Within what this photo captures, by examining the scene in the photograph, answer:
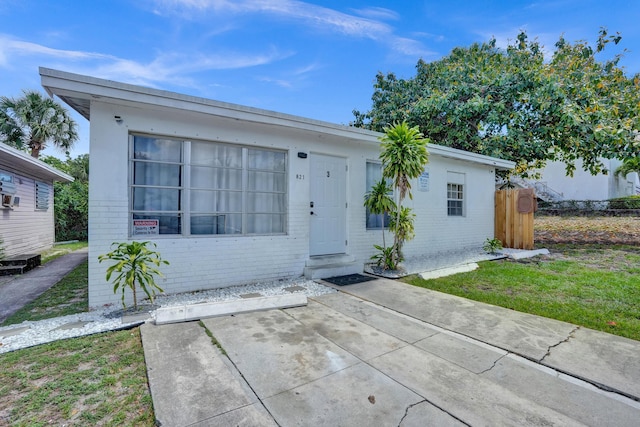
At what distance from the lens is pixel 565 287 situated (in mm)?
5062

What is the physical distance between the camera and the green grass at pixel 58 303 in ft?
12.6

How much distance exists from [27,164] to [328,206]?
8.18m

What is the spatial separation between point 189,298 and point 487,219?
8936mm

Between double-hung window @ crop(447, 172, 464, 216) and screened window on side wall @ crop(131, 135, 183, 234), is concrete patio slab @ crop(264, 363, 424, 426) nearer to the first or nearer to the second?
screened window on side wall @ crop(131, 135, 183, 234)

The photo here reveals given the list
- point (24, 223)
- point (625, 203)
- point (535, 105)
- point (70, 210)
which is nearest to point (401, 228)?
point (535, 105)

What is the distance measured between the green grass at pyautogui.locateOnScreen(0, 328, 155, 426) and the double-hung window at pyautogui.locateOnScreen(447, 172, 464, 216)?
26.0ft

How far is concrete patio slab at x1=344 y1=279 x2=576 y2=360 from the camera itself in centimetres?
303

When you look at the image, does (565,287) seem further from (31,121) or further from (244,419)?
(31,121)

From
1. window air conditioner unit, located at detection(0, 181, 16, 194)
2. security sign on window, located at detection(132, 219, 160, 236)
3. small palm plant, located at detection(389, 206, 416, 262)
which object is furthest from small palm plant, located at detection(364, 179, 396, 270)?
window air conditioner unit, located at detection(0, 181, 16, 194)

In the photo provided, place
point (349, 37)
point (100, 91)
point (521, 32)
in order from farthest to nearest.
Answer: point (521, 32), point (349, 37), point (100, 91)

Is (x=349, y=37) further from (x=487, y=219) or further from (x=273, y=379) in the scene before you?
(x=273, y=379)

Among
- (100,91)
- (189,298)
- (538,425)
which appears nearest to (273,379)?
(538,425)

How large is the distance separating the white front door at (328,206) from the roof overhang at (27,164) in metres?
6.58

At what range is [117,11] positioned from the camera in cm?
589
